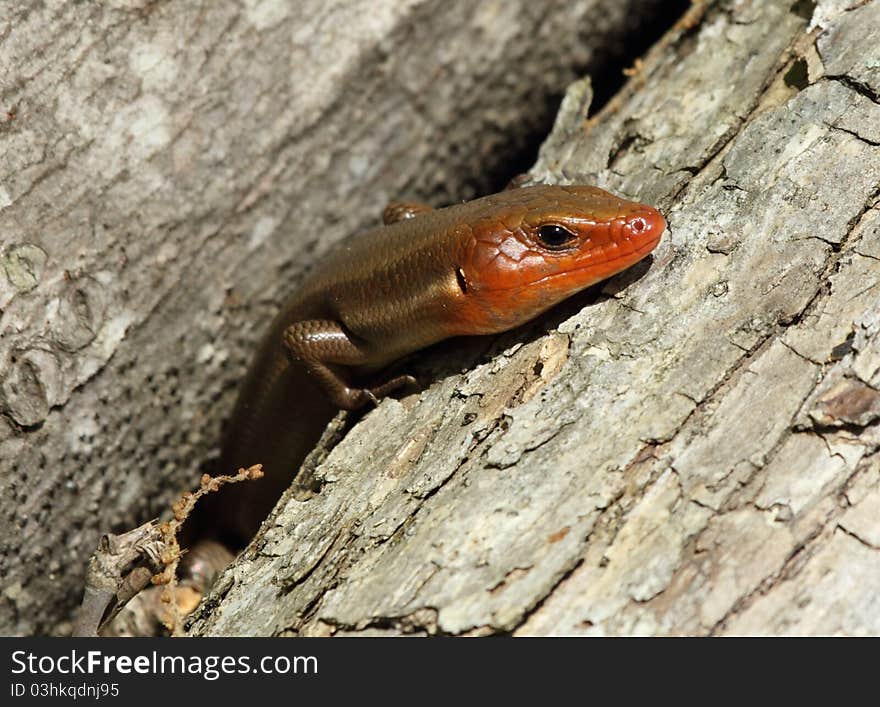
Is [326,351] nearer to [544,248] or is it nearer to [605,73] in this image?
[544,248]

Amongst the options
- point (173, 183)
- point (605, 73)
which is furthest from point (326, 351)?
point (605, 73)

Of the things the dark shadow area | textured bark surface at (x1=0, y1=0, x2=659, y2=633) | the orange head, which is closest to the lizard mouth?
the orange head

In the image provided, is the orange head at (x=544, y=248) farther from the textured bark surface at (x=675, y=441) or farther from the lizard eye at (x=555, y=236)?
the textured bark surface at (x=675, y=441)

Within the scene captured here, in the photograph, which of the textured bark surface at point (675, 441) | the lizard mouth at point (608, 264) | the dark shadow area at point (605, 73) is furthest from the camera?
the dark shadow area at point (605, 73)

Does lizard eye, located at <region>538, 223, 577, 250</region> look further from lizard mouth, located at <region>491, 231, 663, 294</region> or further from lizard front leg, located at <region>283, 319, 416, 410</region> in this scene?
lizard front leg, located at <region>283, 319, 416, 410</region>

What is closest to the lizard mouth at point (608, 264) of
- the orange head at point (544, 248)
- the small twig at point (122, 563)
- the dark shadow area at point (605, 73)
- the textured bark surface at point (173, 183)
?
the orange head at point (544, 248)

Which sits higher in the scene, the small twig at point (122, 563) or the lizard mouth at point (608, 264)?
the small twig at point (122, 563)
